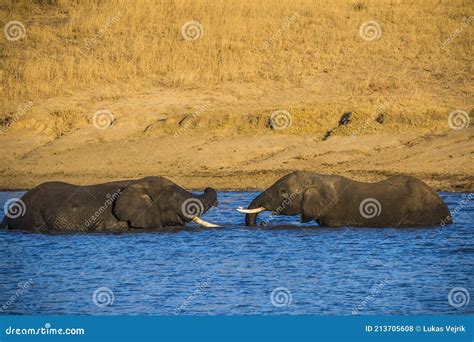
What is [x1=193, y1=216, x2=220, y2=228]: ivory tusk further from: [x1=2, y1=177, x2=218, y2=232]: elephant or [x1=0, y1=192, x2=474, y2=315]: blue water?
[x1=0, y1=192, x2=474, y2=315]: blue water

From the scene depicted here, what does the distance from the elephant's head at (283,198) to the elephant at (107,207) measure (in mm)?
800

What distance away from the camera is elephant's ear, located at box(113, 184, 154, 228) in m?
20.6

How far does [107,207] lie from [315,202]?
3499 mm

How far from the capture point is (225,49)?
36.7 metres

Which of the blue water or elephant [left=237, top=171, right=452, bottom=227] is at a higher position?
elephant [left=237, top=171, right=452, bottom=227]

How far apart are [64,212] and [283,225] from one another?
12.9ft

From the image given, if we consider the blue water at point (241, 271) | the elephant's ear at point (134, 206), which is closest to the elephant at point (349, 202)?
the blue water at point (241, 271)

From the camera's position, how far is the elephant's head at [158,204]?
20.6 meters

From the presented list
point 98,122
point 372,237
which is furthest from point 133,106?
point 372,237

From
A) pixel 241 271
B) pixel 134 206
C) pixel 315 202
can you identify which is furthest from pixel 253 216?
pixel 241 271

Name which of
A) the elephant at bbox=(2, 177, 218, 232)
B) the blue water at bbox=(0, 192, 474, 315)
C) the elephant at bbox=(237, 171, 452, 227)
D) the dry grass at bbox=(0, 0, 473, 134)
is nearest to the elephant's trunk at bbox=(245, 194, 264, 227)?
the elephant at bbox=(237, 171, 452, 227)

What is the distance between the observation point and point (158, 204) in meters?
20.9

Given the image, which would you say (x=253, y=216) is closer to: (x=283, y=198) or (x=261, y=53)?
(x=283, y=198)

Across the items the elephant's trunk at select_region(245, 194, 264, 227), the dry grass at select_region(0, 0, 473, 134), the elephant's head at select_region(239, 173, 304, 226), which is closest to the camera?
the elephant's head at select_region(239, 173, 304, 226)
